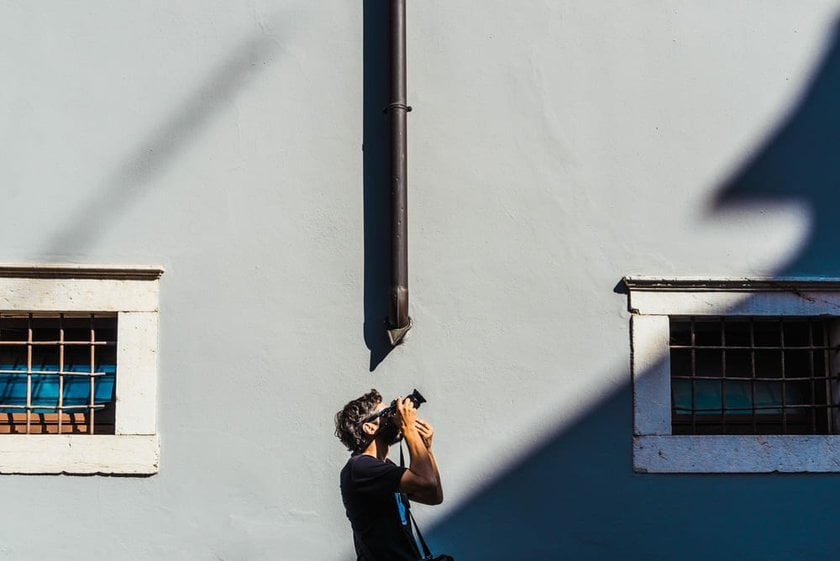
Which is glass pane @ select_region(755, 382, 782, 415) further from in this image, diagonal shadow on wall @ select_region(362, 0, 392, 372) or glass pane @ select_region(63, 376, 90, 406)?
glass pane @ select_region(63, 376, 90, 406)

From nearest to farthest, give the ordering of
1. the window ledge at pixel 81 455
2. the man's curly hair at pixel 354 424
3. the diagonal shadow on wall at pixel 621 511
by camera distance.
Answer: the man's curly hair at pixel 354 424 → the window ledge at pixel 81 455 → the diagonal shadow on wall at pixel 621 511

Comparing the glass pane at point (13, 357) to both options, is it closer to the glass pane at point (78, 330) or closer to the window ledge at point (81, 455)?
the glass pane at point (78, 330)

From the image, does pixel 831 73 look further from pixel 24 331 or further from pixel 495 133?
pixel 24 331

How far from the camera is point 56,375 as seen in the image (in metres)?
5.12

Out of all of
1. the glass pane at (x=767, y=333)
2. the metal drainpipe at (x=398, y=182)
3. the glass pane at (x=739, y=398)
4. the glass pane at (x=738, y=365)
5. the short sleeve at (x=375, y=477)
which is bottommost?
the short sleeve at (x=375, y=477)

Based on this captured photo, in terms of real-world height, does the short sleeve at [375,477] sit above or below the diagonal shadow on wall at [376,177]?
below

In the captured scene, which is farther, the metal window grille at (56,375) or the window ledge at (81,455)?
the metal window grille at (56,375)

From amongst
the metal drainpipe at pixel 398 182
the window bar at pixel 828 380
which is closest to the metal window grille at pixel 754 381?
the window bar at pixel 828 380

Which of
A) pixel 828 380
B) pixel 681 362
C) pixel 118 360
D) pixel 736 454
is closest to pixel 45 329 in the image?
pixel 118 360

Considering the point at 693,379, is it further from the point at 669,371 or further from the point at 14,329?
the point at 14,329

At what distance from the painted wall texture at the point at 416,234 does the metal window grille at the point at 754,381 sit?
11.7 inches

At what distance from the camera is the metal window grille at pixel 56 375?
200 inches

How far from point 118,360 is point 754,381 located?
315 cm

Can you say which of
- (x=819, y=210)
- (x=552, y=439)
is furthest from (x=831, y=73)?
(x=552, y=439)
